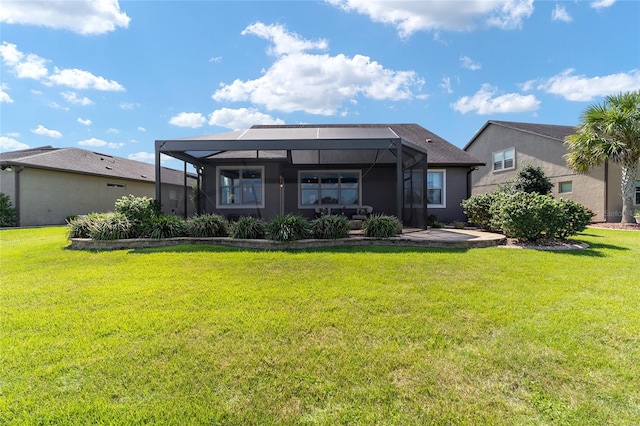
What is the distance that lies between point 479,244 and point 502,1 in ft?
26.1

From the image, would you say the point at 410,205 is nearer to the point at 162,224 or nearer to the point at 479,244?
the point at 479,244

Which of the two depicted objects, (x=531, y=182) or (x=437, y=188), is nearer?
(x=437, y=188)

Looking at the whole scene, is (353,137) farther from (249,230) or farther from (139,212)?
(139,212)

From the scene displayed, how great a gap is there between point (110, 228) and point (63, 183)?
12662mm

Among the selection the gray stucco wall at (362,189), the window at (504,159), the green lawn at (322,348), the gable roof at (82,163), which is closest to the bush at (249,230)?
the green lawn at (322,348)

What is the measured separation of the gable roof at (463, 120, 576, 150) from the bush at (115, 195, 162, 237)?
70.3 ft

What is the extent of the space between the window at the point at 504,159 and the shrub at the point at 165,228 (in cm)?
2080

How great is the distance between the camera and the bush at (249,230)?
755cm

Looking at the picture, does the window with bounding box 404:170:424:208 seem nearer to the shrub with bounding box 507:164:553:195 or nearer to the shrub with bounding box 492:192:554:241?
the shrub with bounding box 492:192:554:241

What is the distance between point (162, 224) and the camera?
7.87 meters

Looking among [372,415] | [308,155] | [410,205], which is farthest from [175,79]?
[372,415]

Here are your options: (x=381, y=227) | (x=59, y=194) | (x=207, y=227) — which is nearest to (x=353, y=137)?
(x=381, y=227)

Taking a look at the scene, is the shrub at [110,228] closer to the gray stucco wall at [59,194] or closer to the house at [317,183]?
the house at [317,183]

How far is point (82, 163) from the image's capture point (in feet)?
58.3
